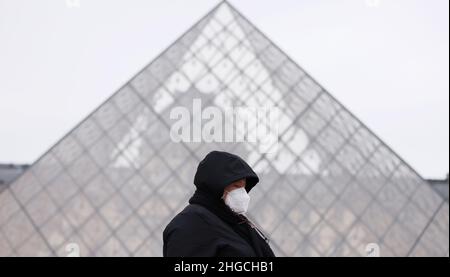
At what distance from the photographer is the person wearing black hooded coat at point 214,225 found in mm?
1559

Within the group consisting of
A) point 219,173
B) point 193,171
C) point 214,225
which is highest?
point 193,171

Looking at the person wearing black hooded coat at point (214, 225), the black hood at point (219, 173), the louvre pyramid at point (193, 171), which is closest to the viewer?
the person wearing black hooded coat at point (214, 225)

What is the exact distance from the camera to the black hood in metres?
1.66

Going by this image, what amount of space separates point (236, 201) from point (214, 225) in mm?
135

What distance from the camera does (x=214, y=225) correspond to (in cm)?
162

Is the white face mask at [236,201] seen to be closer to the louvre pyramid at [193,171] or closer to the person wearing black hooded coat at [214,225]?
the person wearing black hooded coat at [214,225]

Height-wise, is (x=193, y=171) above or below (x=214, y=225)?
above

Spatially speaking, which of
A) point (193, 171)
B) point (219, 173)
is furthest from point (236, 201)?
point (193, 171)

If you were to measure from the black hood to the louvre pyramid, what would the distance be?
28.3 ft

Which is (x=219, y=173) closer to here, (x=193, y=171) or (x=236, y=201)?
(x=236, y=201)

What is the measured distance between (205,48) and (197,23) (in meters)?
0.99

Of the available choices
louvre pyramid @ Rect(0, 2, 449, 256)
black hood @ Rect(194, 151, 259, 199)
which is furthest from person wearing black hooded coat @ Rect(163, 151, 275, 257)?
louvre pyramid @ Rect(0, 2, 449, 256)

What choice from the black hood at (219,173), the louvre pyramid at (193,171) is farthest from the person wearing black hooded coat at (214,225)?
the louvre pyramid at (193,171)
